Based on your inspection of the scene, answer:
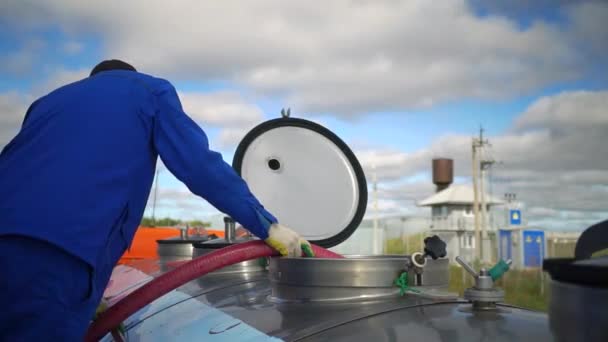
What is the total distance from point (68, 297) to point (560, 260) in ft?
5.03

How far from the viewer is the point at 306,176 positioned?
137 inches

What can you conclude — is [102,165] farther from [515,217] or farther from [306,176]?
[515,217]

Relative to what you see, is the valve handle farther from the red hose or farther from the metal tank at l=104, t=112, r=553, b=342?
the red hose

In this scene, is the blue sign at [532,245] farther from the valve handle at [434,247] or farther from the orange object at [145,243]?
the valve handle at [434,247]

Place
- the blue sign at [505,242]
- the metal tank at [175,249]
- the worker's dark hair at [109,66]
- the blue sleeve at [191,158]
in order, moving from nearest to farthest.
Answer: the blue sleeve at [191,158] → the worker's dark hair at [109,66] → the metal tank at [175,249] → the blue sign at [505,242]

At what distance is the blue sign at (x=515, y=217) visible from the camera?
55.4 ft

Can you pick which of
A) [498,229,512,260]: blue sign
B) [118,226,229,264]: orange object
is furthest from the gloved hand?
[498,229,512,260]: blue sign

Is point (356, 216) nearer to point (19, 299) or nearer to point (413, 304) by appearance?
point (413, 304)

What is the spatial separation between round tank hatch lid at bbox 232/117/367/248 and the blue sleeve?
3.75 feet

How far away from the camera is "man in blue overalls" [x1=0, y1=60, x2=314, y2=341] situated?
5.98 ft

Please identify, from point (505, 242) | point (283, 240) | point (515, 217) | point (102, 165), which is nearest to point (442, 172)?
point (505, 242)

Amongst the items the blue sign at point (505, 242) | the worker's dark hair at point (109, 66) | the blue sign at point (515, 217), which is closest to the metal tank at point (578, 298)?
the worker's dark hair at point (109, 66)

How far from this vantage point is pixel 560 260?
1.03 m

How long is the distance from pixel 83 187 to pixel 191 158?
1.38ft
